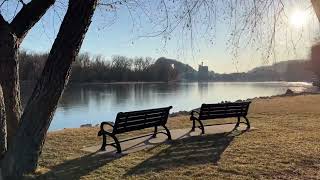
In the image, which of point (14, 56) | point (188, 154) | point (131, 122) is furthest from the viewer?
point (131, 122)

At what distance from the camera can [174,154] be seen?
7.96 m

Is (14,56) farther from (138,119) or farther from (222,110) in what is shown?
(222,110)

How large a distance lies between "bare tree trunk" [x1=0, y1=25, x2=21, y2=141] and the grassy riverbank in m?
0.83

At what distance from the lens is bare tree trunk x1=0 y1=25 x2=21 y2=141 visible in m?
6.91

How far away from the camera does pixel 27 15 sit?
23.4 ft

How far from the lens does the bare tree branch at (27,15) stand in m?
7.13

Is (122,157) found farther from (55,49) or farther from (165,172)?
(55,49)

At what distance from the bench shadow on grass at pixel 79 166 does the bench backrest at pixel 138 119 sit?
2.12 ft

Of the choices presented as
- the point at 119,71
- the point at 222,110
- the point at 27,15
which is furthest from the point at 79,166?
the point at 119,71

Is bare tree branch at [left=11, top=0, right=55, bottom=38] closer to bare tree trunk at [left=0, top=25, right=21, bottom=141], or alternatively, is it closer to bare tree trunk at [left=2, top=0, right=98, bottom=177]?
bare tree trunk at [left=0, top=25, right=21, bottom=141]

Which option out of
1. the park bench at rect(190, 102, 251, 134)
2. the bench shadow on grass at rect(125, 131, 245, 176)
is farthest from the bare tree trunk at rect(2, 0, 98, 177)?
the park bench at rect(190, 102, 251, 134)

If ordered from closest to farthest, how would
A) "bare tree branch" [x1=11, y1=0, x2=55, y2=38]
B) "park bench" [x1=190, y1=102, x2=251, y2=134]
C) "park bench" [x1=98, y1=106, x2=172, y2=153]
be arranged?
"bare tree branch" [x1=11, y1=0, x2=55, y2=38] < "park bench" [x1=98, y1=106, x2=172, y2=153] < "park bench" [x1=190, y1=102, x2=251, y2=134]

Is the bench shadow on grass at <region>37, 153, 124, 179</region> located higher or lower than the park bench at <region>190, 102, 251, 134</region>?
lower

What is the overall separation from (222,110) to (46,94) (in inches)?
213
